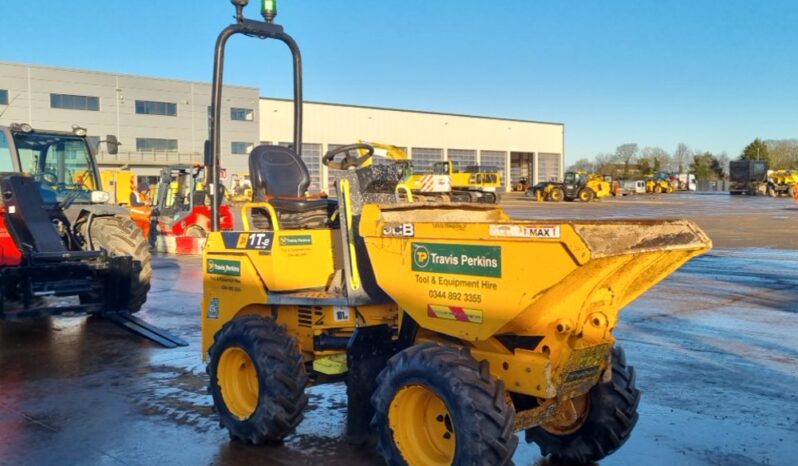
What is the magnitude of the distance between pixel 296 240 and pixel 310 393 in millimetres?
1872

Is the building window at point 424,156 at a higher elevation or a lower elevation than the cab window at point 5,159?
higher

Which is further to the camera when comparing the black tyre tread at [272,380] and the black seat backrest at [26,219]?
the black seat backrest at [26,219]

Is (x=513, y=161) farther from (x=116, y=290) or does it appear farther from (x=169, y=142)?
(x=116, y=290)

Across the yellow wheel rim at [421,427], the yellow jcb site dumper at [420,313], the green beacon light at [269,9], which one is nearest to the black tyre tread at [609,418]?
the yellow jcb site dumper at [420,313]

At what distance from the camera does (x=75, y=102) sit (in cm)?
5481

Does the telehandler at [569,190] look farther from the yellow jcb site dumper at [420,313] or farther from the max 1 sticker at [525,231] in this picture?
the max 1 sticker at [525,231]

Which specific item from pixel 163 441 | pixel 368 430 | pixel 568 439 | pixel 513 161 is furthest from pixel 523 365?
pixel 513 161

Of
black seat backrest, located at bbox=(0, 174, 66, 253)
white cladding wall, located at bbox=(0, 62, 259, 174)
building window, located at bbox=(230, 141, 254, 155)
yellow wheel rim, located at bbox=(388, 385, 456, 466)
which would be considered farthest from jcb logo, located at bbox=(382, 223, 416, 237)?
building window, located at bbox=(230, 141, 254, 155)

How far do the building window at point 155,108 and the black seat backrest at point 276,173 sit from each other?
5652 cm

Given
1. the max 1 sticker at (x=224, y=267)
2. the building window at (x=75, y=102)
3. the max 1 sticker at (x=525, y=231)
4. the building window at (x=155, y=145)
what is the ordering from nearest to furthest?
the max 1 sticker at (x=525, y=231), the max 1 sticker at (x=224, y=267), the building window at (x=75, y=102), the building window at (x=155, y=145)

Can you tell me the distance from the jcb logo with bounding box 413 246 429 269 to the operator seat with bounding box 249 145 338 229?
1328mm

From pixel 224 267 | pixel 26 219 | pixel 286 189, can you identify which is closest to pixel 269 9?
pixel 286 189

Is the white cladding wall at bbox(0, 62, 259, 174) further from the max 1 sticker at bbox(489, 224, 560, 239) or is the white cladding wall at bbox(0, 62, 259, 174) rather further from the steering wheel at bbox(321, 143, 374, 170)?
the max 1 sticker at bbox(489, 224, 560, 239)

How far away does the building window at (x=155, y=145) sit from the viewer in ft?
190
